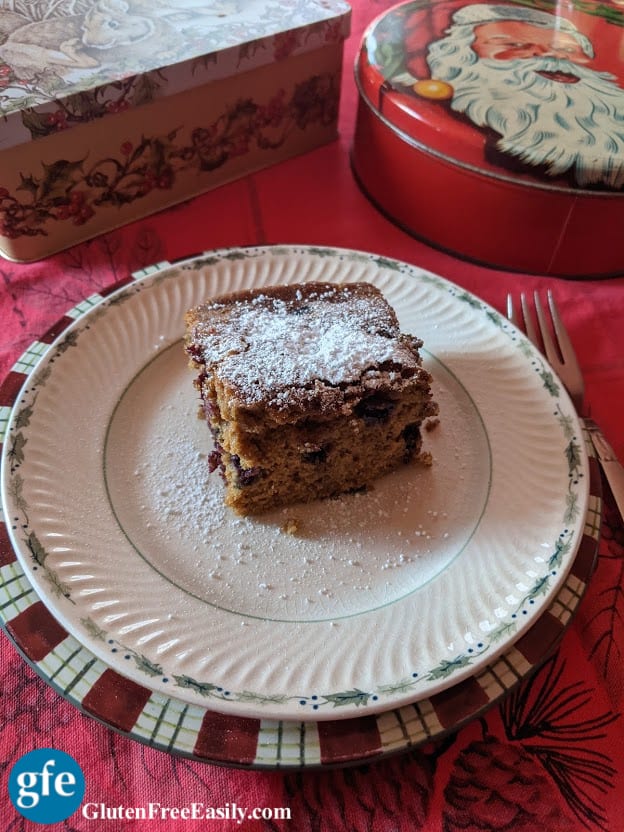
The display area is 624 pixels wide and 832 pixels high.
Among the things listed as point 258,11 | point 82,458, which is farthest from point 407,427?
point 258,11

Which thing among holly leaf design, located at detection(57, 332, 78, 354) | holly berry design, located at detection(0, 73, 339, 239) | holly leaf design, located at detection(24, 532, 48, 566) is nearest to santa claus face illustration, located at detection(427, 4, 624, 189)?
holly berry design, located at detection(0, 73, 339, 239)

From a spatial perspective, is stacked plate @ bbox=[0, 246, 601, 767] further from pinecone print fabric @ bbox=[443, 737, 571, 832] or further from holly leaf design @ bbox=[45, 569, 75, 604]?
pinecone print fabric @ bbox=[443, 737, 571, 832]

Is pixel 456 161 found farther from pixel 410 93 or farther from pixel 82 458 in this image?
pixel 82 458

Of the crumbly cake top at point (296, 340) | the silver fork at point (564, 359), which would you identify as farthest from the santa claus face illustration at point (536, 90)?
the crumbly cake top at point (296, 340)

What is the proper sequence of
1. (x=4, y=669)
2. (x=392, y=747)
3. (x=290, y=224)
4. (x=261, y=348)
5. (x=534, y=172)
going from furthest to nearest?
(x=290, y=224), (x=534, y=172), (x=261, y=348), (x=4, y=669), (x=392, y=747)

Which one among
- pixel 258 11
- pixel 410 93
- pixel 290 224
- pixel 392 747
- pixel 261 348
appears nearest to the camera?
pixel 392 747

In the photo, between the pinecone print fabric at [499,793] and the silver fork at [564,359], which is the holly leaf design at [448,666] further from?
the silver fork at [564,359]
